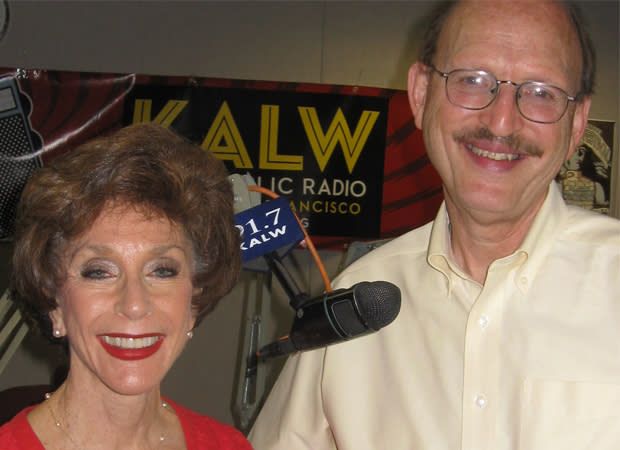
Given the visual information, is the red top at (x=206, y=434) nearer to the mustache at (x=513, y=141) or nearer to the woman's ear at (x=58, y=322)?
the woman's ear at (x=58, y=322)

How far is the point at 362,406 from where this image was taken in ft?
4.74

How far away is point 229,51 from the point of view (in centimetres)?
438

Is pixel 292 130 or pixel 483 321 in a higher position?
pixel 292 130

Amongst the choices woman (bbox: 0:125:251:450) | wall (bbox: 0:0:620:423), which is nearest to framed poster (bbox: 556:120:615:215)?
wall (bbox: 0:0:620:423)

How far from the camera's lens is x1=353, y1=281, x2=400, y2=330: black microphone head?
1.12 meters

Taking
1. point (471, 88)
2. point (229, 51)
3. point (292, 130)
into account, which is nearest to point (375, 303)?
point (471, 88)

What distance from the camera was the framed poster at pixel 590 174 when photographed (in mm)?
4305

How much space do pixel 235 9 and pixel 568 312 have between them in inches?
148

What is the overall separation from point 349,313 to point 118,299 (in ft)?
1.47

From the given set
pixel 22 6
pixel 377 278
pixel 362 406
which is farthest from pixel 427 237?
pixel 22 6

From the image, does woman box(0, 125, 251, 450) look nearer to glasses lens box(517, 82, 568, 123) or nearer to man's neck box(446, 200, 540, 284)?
man's neck box(446, 200, 540, 284)

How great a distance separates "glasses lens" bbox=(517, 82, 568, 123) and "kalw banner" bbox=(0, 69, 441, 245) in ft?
9.34

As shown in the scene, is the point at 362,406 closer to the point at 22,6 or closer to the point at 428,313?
the point at 428,313

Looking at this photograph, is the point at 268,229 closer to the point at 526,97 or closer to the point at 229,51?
the point at 526,97
